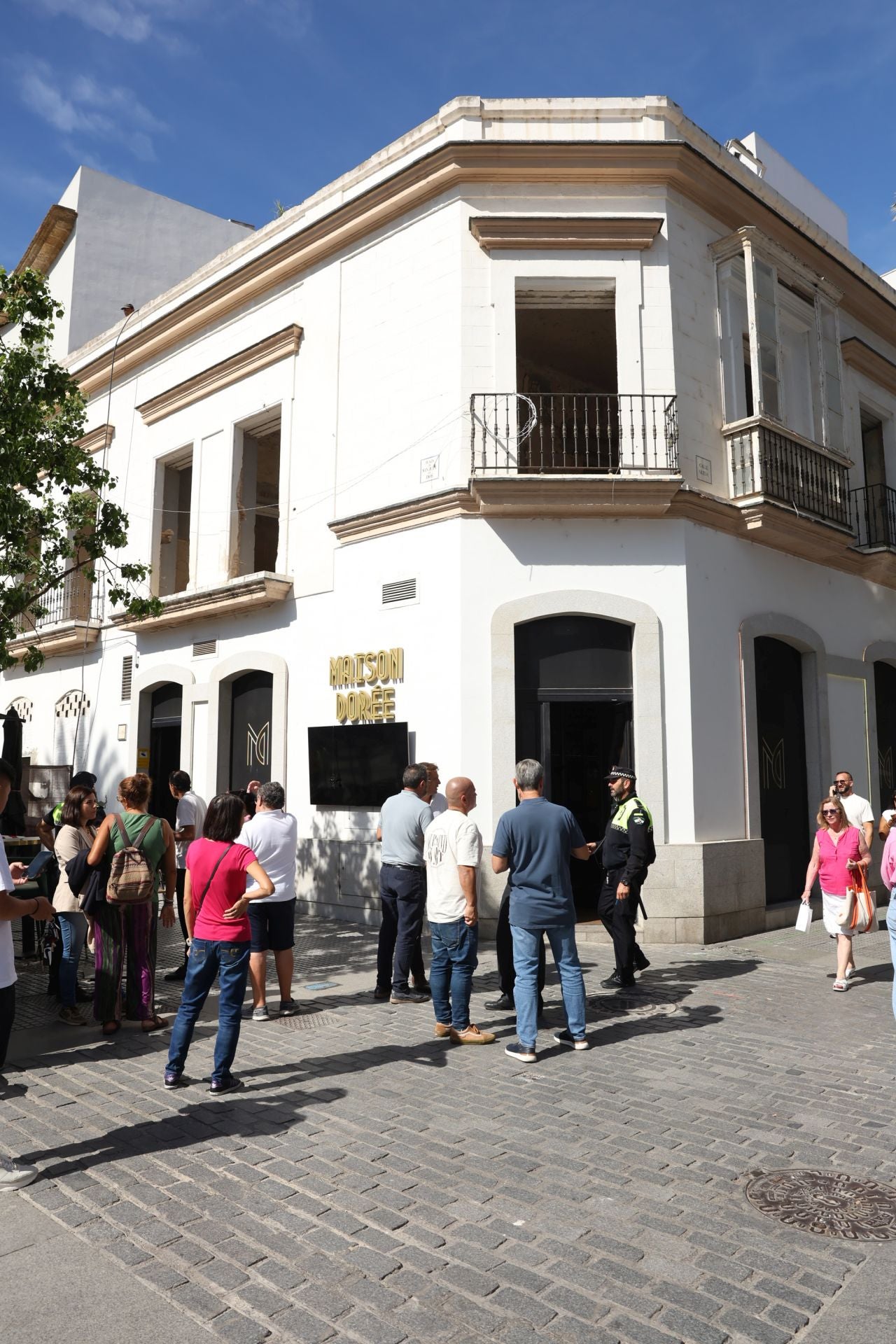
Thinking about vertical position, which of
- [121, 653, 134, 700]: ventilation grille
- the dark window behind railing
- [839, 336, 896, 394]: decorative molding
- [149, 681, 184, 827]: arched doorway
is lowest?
[149, 681, 184, 827]: arched doorway

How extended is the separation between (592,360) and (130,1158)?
1311cm

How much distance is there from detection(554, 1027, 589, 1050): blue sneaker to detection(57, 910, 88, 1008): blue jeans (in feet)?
11.8

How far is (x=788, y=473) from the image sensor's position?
39.8 ft

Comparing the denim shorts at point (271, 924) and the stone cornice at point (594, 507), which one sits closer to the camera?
the denim shorts at point (271, 924)

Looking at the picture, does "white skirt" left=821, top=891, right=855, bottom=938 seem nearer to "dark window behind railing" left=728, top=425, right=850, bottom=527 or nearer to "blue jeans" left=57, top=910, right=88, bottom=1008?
"dark window behind railing" left=728, top=425, right=850, bottom=527

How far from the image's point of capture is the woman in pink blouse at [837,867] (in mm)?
8109

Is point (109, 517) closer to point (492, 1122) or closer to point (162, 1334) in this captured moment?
point (492, 1122)

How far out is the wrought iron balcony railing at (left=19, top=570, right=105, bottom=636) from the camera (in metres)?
17.8

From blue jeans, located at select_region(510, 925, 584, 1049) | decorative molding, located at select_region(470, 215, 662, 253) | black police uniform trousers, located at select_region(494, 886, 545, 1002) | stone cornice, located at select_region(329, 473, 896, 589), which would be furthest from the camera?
→ decorative molding, located at select_region(470, 215, 662, 253)

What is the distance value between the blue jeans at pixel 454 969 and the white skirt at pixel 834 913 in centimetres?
356

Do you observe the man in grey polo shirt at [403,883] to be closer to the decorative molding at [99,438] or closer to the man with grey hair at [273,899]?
the man with grey hair at [273,899]

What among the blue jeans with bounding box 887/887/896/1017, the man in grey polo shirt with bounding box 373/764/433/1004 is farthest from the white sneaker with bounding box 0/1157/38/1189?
the blue jeans with bounding box 887/887/896/1017

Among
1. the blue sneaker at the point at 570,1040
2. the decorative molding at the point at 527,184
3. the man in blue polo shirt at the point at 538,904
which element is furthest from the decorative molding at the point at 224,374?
the blue sneaker at the point at 570,1040

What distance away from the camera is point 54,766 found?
1731 centimetres
